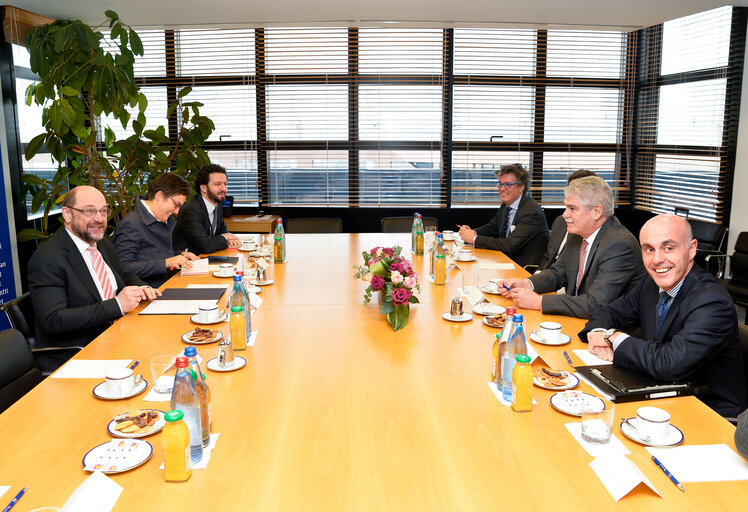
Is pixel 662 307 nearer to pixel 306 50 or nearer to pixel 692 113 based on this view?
pixel 692 113

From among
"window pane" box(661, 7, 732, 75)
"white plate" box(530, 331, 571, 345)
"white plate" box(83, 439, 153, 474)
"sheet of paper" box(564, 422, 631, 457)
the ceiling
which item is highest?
the ceiling

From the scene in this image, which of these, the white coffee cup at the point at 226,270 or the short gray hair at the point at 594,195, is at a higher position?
the short gray hair at the point at 594,195

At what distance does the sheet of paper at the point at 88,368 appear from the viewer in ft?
7.46

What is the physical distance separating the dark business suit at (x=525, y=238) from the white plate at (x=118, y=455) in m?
3.89

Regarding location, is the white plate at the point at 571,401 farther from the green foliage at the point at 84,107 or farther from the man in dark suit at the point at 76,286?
the green foliage at the point at 84,107

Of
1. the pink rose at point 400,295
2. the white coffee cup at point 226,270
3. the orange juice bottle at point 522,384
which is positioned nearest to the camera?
the orange juice bottle at point 522,384

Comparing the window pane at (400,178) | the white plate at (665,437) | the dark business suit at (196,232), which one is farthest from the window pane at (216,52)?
the white plate at (665,437)

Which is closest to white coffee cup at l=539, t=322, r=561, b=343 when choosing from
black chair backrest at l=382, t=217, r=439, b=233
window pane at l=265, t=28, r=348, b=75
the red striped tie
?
the red striped tie

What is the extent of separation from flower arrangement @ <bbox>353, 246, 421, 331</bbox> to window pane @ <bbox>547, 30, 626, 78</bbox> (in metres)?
5.58

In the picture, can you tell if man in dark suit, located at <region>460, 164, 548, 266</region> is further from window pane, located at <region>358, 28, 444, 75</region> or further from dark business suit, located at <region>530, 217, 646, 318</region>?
window pane, located at <region>358, 28, 444, 75</region>

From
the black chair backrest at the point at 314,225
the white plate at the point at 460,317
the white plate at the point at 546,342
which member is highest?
the black chair backrest at the point at 314,225

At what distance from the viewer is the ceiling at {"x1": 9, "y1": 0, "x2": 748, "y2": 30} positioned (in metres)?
5.66

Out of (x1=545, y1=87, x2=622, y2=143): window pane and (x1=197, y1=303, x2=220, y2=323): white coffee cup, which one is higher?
(x1=545, y1=87, x2=622, y2=143): window pane

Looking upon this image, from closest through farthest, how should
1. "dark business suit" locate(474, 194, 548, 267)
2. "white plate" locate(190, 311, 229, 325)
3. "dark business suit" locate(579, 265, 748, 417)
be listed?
"dark business suit" locate(579, 265, 748, 417), "white plate" locate(190, 311, 229, 325), "dark business suit" locate(474, 194, 548, 267)
